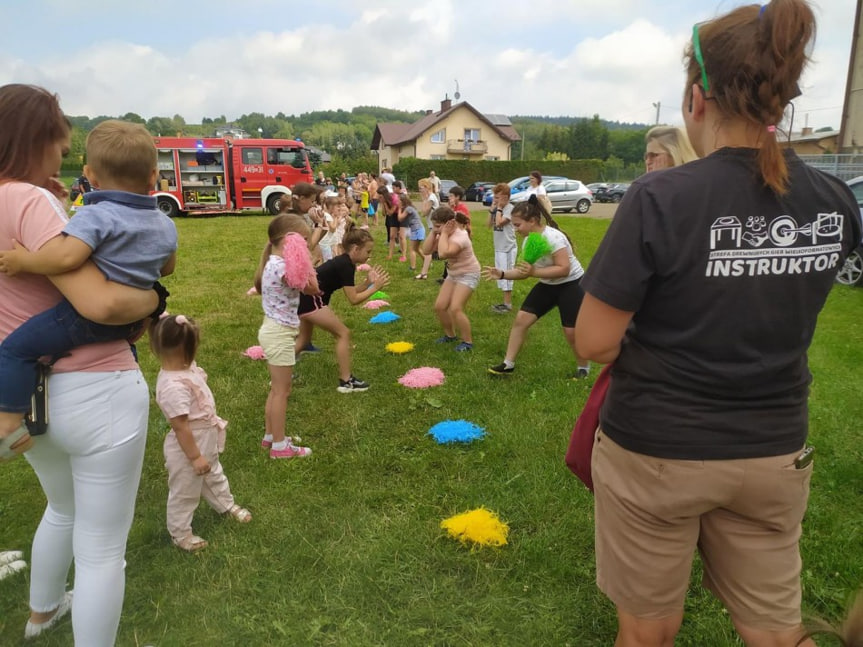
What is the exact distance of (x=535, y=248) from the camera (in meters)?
5.03

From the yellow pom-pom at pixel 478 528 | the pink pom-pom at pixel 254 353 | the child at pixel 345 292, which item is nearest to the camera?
the yellow pom-pom at pixel 478 528

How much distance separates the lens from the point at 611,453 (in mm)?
1539

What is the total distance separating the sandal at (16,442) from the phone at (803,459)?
209cm

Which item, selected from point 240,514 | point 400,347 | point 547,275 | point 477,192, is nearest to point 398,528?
point 240,514

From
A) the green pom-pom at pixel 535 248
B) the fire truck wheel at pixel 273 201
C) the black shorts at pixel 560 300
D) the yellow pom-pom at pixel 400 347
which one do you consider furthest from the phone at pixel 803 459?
the fire truck wheel at pixel 273 201

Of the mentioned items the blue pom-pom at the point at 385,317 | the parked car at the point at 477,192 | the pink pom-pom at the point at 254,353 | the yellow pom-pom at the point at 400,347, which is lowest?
the pink pom-pom at the point at 254,353

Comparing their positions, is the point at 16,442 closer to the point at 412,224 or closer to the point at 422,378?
the point at 422,378

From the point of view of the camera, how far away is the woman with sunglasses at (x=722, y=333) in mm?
1276

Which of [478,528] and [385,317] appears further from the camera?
[385,317]

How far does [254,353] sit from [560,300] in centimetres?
326

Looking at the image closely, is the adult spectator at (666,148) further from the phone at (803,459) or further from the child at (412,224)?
the child at (412,224)

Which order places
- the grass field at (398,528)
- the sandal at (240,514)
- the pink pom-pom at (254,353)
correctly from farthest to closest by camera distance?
the pink pom-pom at (254,353) < the sandal at (240,514) < the grass field at (398,528)

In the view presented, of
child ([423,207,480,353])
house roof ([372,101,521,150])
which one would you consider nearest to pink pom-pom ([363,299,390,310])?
child ([423,207,480,353])

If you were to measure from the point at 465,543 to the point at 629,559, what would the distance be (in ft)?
5.29
